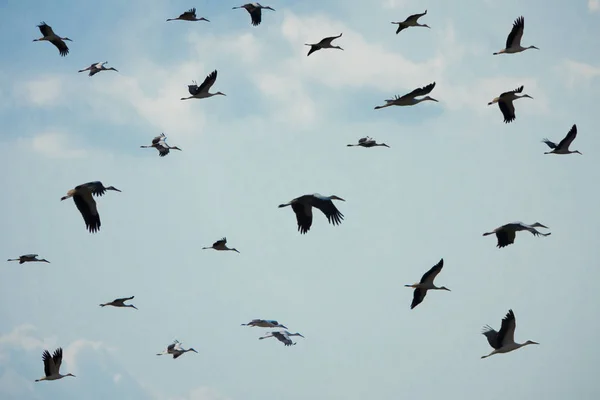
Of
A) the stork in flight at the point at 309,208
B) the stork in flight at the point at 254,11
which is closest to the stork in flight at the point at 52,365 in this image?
the stork in flight at the point at 309,208

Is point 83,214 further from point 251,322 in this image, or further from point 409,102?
point 409,102

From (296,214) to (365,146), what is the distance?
24.0 feet

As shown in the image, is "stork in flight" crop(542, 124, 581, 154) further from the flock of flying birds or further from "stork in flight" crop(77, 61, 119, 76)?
"stork in flight" crop(77, 61, 119, 76)

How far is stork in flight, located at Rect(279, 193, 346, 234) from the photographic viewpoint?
79.2 feet

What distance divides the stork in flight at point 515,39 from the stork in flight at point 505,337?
1015 centimetres

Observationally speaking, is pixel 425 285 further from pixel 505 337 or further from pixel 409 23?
pixel 409 23

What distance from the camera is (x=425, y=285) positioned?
86.3ft

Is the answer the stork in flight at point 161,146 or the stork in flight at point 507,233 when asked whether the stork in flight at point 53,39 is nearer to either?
the stork in flight at point 161,146

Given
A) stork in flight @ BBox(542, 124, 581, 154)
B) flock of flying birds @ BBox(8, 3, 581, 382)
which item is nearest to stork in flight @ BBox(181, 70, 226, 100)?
flock of flying birds @ BBox(8, 3, 581, 382)

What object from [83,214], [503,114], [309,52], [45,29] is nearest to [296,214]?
[83,214]

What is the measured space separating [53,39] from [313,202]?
1539 cm

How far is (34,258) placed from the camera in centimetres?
3045

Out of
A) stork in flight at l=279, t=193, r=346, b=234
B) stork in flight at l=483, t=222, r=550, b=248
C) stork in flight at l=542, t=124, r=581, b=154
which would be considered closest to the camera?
stork in flight at l=279, t=193, r=346, b=234

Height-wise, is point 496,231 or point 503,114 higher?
point 503,114
